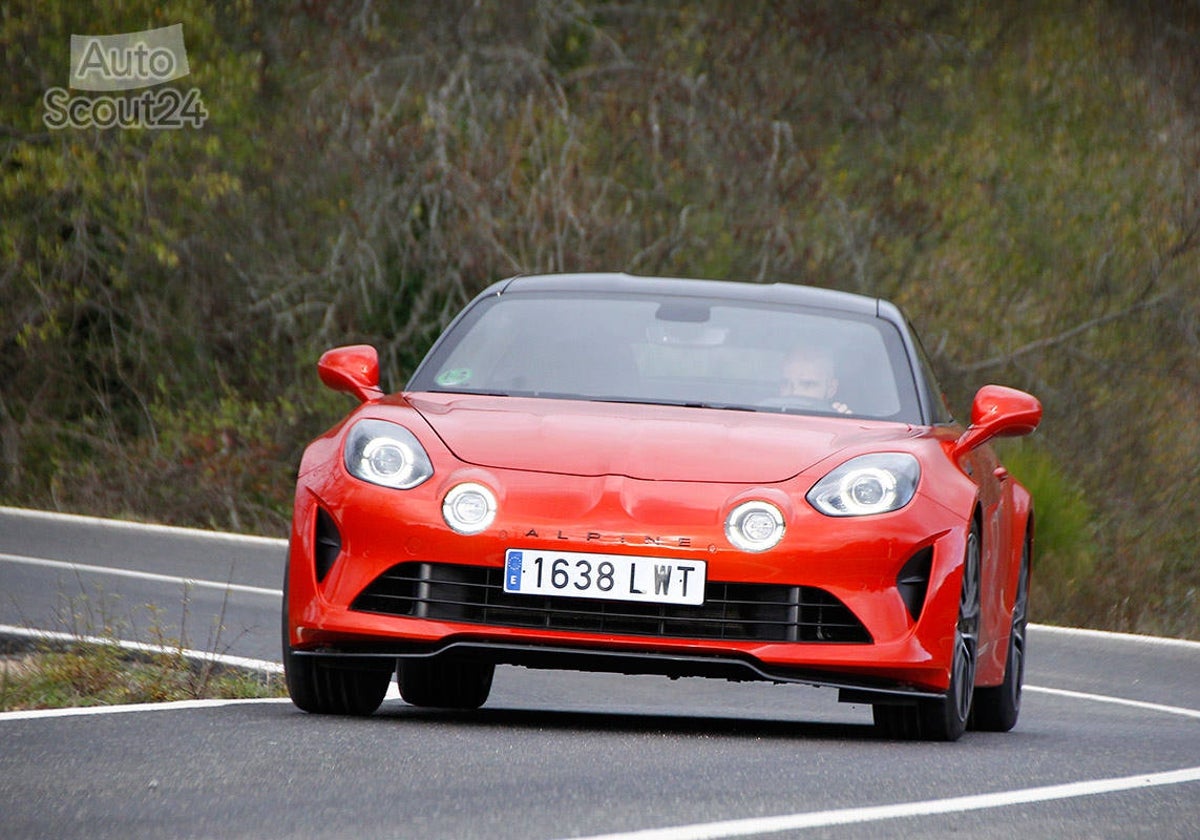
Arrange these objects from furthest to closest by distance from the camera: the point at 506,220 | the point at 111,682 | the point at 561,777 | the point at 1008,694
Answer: the point at 506,220, the point at 111,682, the point at 1008,694, the point at 561,777

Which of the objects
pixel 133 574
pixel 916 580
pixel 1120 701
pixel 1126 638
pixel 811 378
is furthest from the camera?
pixel 133 574

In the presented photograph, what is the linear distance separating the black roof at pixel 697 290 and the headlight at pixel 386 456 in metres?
1.34

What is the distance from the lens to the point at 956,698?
729cm

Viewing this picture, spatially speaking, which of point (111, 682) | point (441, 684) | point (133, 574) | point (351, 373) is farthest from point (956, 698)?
point (133, 574)

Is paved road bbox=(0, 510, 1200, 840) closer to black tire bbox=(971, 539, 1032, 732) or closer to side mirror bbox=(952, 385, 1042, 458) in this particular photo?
black tire bbox=(971, 539, 1032, 732)

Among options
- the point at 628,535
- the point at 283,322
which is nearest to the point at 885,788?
the point at 628,535

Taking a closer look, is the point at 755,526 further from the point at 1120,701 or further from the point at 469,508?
the point at 1120,701

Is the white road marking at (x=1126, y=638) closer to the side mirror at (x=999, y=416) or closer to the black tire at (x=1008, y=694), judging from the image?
the black tire at (x=1008, y=694)

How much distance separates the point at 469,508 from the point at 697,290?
6.05ft

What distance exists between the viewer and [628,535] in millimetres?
6797

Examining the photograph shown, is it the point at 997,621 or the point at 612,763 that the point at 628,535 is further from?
the point at 997,621

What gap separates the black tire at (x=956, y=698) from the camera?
7188mm
